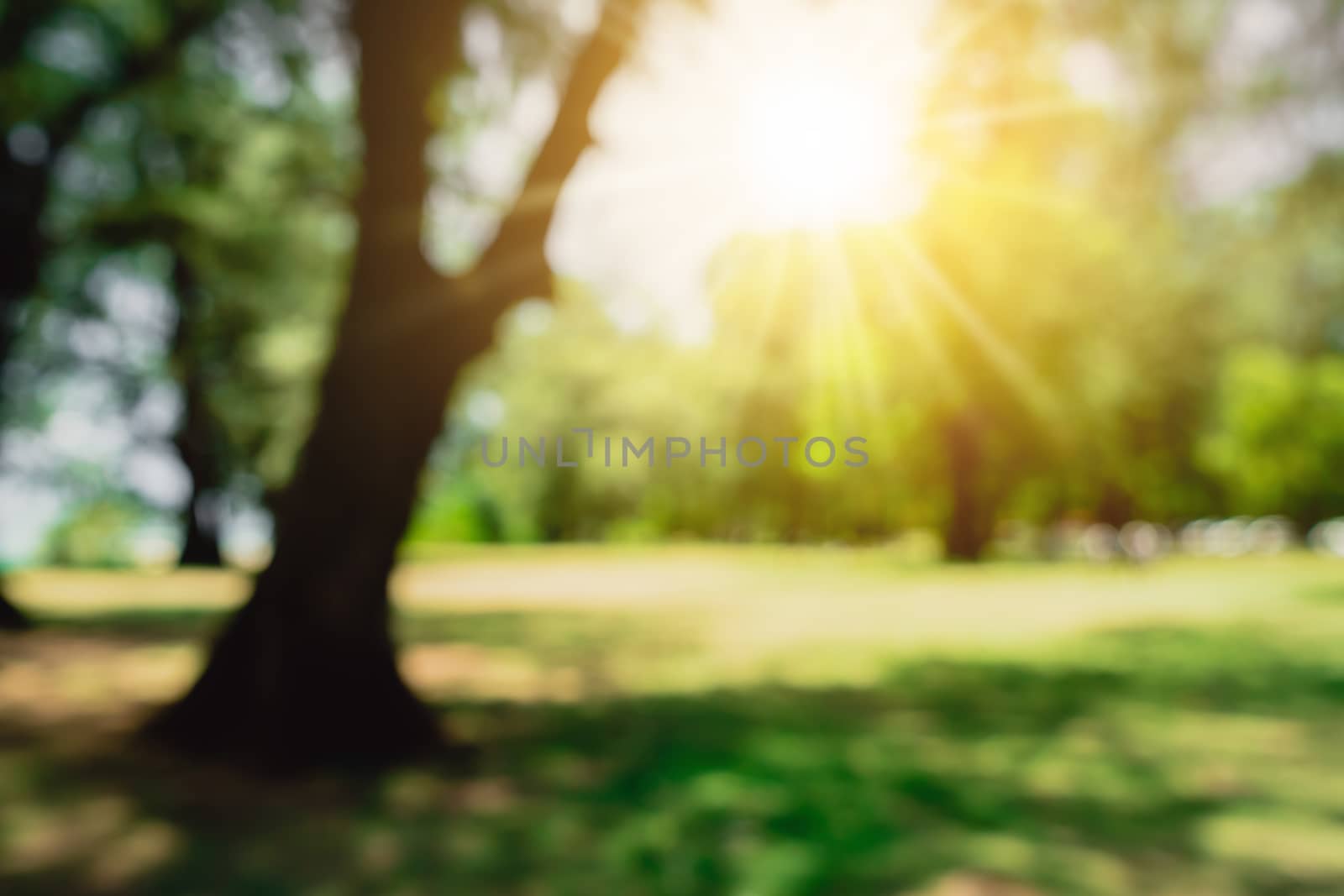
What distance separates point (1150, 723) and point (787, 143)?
6.55 metres

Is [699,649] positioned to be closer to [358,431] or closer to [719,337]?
[358,431]

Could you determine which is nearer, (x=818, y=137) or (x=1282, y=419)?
(x=818, y=137)

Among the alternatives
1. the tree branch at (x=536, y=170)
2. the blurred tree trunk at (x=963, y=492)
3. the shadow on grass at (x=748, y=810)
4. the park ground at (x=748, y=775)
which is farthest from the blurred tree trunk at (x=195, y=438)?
the blurred tree trunk at (x=963, y=492)

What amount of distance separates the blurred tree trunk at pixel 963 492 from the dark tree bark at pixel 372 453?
27.3m

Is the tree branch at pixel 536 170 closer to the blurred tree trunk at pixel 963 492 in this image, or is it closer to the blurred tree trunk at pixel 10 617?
the blurred tree trunk at pixel 10 617

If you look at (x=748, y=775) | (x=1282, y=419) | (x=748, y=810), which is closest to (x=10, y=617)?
(x=748, y=775)

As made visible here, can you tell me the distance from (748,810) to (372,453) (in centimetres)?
378

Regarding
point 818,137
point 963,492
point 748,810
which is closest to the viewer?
point 748,810

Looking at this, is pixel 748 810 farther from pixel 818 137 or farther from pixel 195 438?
pixel 195 438

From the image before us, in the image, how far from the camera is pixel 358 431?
6926mm

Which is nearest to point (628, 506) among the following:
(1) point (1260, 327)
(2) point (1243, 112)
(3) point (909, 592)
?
(1) point (1260, 327)

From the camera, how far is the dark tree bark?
21.8ft

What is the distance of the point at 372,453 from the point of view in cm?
693

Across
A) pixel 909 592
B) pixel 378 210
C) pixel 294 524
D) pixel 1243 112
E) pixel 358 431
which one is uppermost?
pixel 1243 112
